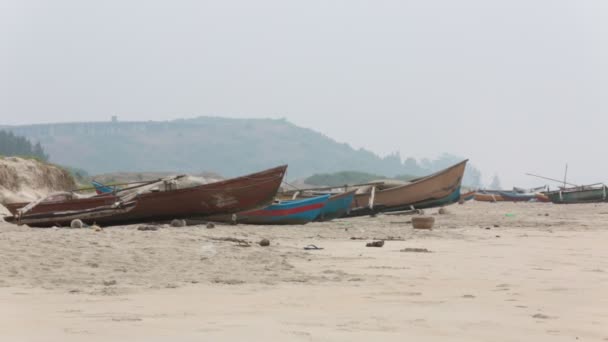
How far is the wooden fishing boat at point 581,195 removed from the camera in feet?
123

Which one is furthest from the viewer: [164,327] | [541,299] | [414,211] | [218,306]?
[414,211]

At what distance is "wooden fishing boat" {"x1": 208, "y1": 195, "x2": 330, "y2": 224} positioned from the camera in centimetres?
1664

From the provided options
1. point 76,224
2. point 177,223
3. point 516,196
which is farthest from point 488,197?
point 76,224

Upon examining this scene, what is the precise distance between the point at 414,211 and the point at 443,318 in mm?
18796

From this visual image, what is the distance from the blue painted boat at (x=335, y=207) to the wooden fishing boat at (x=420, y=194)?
1870 millimetres

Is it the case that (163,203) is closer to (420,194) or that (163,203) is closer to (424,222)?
(424,222)

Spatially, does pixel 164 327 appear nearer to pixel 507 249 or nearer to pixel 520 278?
pixel 520 278

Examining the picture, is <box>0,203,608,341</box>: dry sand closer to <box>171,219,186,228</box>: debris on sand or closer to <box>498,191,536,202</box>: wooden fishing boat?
<box>171,219,186,228</box>: debris on sand

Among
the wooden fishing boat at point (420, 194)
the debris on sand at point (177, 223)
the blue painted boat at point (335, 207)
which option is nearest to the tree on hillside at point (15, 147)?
the wooden fishing boat at point (420, 194)

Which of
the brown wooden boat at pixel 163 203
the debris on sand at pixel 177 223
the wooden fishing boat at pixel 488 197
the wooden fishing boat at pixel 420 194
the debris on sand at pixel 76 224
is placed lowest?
the debris on sand at pixel 76 224

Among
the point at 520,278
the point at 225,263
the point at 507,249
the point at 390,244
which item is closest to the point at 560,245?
the point at 507,249

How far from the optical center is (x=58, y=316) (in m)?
4.38

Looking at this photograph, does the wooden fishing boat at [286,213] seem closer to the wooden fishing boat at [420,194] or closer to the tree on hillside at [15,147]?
the wooden fishing boat at [420,194]

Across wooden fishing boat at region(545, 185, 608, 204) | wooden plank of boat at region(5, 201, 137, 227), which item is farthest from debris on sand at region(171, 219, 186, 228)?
wooden fishing boat at region(545, 185, 608, 204)
